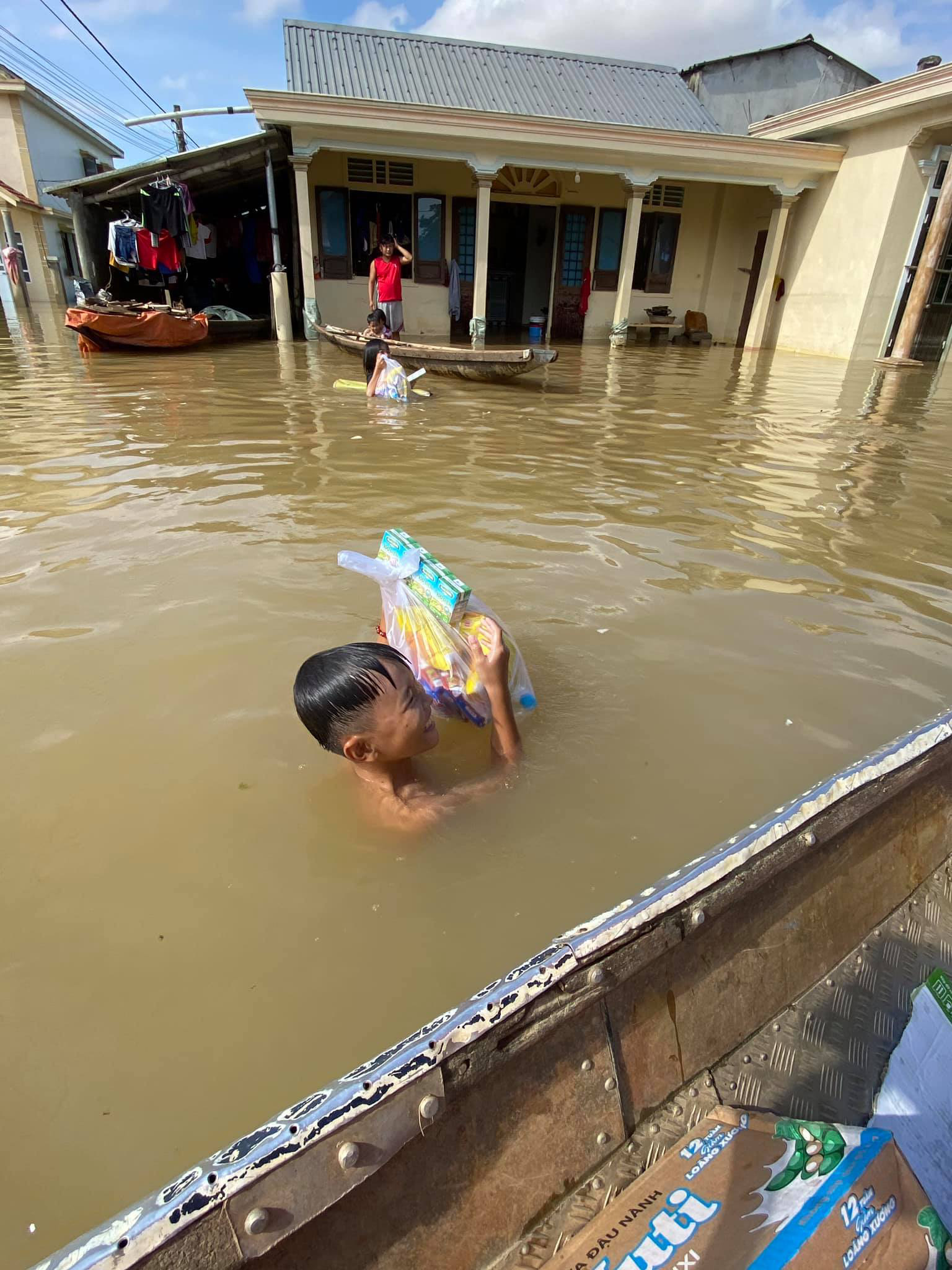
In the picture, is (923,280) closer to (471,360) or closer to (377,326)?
(471,360)

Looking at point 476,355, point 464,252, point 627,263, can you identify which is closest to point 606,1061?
point 476,355

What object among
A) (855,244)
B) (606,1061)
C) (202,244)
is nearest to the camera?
(606,1061)

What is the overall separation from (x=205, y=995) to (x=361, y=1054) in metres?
0.39

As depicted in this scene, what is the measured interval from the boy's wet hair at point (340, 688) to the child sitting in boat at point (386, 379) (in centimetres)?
688

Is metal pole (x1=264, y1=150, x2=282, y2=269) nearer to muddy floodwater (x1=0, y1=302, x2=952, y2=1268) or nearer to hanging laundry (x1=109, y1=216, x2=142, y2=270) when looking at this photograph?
hanging laundry (x1=109, y1=216, x2=142, y2=270)

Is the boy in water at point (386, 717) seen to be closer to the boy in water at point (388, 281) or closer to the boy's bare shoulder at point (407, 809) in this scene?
the boy's bare shoulder at point (407, 809)

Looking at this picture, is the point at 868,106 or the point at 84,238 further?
the point at 84,238

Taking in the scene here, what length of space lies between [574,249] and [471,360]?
27.3 feet

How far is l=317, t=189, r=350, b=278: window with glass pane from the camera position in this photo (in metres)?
13.5

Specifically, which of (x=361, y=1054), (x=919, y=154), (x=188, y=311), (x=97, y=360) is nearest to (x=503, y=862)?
(x=361, y=1054)

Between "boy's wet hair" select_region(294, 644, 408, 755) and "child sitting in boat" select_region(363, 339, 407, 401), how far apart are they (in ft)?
22.6

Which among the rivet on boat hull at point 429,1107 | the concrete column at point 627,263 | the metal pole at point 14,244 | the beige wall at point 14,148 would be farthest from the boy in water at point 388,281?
the beige wall at point 14,148

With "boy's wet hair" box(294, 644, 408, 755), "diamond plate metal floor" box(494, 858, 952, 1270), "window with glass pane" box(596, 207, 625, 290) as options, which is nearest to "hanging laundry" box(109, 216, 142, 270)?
"window with glass pane" box(596, 207, 625, 290)

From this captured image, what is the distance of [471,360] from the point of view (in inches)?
360
